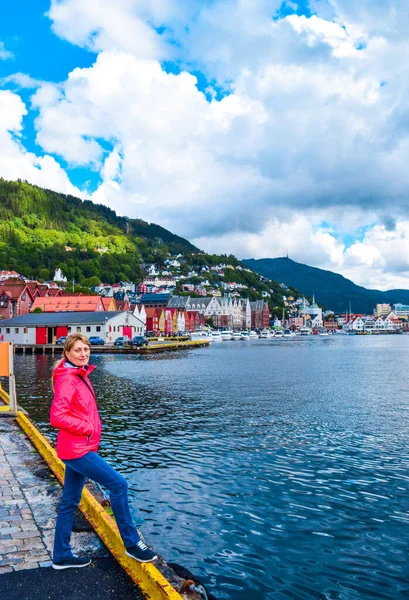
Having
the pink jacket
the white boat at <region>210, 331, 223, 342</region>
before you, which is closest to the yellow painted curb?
the pink jacket

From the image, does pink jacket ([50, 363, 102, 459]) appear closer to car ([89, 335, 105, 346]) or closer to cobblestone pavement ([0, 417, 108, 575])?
cobblestone pavement ([0, 417, 108, 575])

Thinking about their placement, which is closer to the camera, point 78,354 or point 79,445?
point 79,445

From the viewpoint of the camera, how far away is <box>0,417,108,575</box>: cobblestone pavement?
5.83m

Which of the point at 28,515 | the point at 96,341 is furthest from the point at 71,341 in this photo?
the point at 96,341

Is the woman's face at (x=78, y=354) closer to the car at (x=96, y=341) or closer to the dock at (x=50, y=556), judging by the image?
the dock at (x=50, y=556)

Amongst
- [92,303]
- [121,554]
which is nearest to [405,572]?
[121,554]

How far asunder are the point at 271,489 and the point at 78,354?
280 inches

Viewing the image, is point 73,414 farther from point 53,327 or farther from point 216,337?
point 216,337

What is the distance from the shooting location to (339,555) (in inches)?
311

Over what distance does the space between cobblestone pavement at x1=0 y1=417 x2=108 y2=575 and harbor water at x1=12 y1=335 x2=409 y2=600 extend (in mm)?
1930

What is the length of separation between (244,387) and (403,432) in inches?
560

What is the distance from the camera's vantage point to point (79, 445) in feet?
17.9

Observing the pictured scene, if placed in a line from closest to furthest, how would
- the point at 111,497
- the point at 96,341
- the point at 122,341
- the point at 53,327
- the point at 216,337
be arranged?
the point at 111,497 → the point at 96,341 → the point at 122,341 → the point at 53,327 → the point at 216,337

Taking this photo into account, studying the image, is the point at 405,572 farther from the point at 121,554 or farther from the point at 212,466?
the point at 212,466
